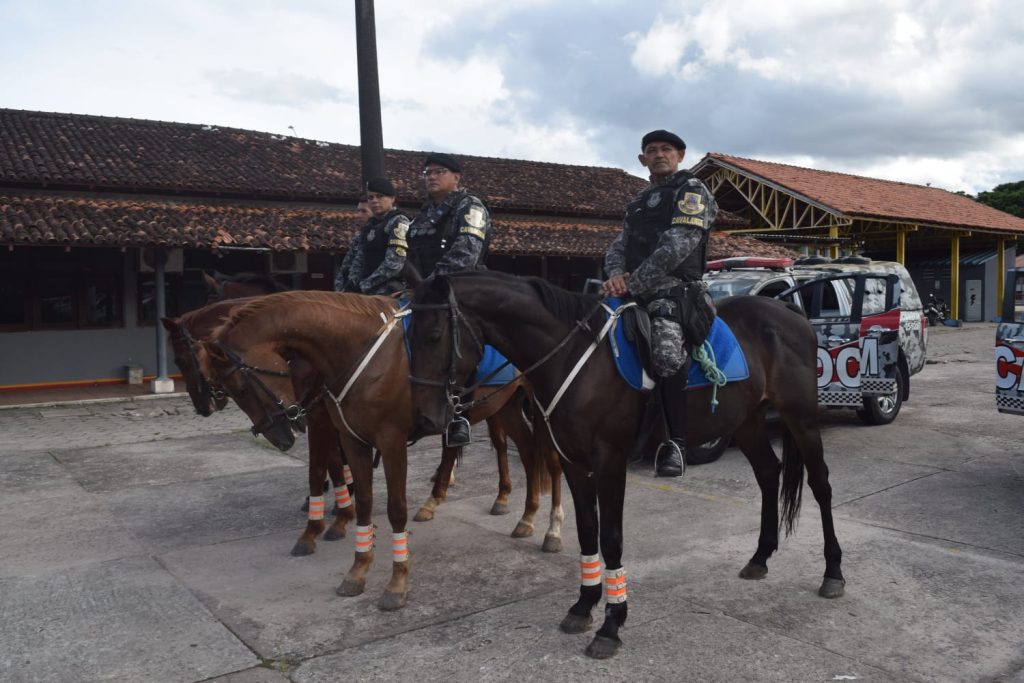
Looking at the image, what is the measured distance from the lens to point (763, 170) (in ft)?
89.0

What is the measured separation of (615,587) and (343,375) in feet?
6.04

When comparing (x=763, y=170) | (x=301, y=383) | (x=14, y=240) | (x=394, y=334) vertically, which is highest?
(x=763, y=170)

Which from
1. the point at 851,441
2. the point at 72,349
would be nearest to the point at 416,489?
the point at 851,441

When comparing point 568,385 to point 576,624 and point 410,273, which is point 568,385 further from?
point 410,273

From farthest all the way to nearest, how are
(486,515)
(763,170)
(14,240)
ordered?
(763,170) < (14,240) < (486,515)

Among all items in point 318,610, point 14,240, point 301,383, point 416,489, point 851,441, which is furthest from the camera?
point 14,240

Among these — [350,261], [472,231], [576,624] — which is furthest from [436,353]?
[350,261]

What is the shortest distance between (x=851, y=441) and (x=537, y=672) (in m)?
6.49

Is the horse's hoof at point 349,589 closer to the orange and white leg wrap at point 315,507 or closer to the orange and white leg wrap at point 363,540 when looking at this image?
the orange and white leg wrap at point 363,540

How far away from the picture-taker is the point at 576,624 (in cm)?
383

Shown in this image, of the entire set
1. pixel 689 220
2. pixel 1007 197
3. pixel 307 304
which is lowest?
pixel 307 304

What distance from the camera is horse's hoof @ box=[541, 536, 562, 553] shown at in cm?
511

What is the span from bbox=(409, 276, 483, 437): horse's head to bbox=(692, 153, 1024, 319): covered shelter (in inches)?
895

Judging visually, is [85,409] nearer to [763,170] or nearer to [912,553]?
[912,553]
